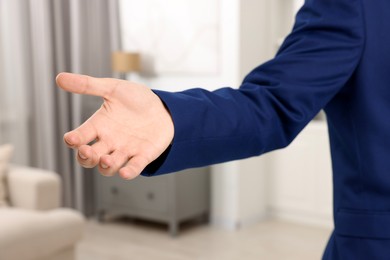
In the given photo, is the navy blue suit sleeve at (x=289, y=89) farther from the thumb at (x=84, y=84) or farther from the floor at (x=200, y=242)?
Result: the floor at (x=200, y=242)

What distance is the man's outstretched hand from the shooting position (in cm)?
64

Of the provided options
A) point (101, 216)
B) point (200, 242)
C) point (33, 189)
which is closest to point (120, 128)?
point (33, 189)

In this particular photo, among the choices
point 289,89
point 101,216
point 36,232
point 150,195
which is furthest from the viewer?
point 101,216

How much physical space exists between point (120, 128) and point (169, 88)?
3.81 m

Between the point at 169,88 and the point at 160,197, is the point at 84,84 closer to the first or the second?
the point at 160,197

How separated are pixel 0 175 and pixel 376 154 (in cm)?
271

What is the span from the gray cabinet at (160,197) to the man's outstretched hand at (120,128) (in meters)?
3.37

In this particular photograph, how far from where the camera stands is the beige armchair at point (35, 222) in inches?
105

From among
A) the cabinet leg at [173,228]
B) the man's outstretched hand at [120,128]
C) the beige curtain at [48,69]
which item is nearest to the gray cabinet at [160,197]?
the cabinet leg at [173,228]

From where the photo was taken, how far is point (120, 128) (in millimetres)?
670

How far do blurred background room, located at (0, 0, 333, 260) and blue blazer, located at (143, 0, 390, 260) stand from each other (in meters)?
2.88

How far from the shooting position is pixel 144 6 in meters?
4.50

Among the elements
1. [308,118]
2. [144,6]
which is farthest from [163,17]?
[308,118]

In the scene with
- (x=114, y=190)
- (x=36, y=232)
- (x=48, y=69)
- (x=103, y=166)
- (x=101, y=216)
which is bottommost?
(x=101, y=216)
